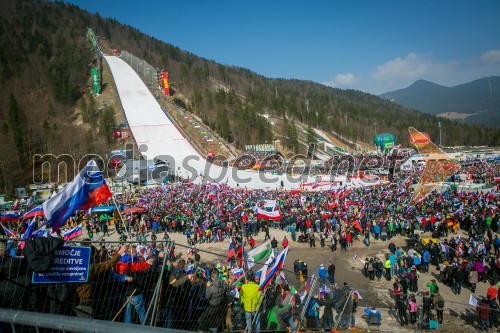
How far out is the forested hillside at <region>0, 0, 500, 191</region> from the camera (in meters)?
50.8

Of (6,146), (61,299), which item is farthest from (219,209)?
(6,146)

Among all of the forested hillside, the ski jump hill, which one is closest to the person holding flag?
the ski jump hill

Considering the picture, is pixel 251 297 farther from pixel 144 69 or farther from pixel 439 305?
pixel 144 69

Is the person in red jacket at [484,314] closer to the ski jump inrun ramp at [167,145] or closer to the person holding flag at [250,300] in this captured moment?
the person holding flag at [250,300]

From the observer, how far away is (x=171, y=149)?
56594 mm

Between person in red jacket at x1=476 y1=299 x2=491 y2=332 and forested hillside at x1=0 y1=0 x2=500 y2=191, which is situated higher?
forested hillside at x1=0 y1=0 x2=500 y2=191

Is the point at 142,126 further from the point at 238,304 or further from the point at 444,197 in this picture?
the point at 238,304

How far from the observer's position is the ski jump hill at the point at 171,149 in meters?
38.5

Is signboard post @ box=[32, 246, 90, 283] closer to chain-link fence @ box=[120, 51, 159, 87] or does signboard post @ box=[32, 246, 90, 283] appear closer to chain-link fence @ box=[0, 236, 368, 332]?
chain-link fence @ box=[0, 236, 368, 332]

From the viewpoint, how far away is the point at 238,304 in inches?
259

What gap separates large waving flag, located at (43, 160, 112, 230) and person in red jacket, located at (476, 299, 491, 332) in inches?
381

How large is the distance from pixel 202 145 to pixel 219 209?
38942 millimetres

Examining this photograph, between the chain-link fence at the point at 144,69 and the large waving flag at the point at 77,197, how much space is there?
3646 inches

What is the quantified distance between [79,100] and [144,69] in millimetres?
27333
